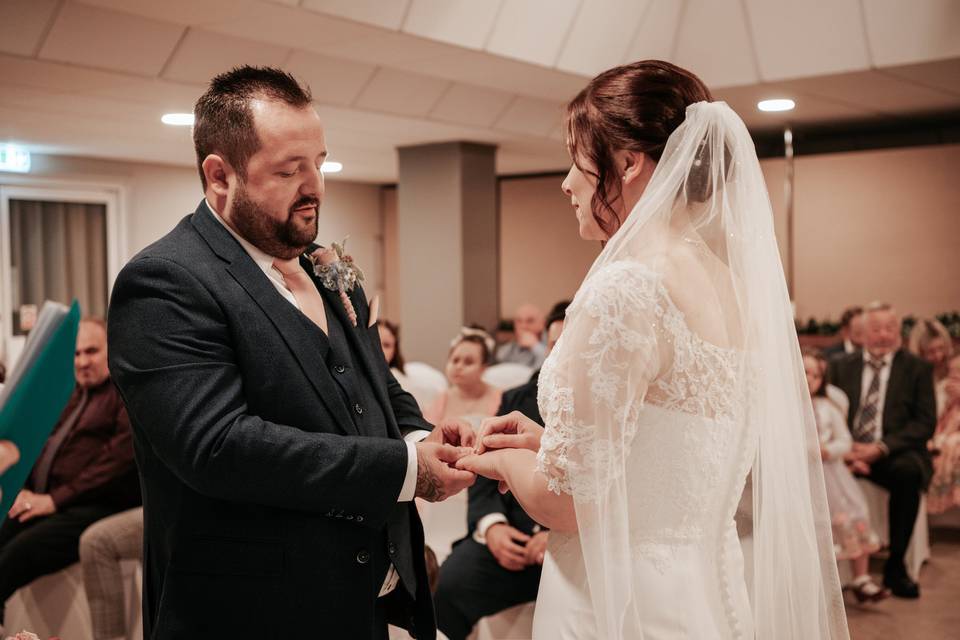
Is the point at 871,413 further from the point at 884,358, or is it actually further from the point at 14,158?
the point at 14,158

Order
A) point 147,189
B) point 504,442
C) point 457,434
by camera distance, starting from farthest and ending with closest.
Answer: point 147,189 → point 457,434 → point 504,442

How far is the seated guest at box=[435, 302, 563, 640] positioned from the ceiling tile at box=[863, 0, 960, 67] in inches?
122

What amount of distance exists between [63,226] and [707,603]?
773 cm

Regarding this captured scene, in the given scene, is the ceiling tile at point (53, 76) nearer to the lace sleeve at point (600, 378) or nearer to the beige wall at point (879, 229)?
the lace sleeve at point (600, 378)

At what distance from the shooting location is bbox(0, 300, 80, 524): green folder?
1.38 metres

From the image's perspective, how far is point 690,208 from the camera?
6.19ft

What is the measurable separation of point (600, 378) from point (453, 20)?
351 centimetres

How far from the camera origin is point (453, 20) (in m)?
4.82

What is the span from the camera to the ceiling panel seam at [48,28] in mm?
4086

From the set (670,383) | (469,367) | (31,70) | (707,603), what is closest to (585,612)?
(707,603)

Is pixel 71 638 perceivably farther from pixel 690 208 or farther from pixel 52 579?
pixel 690 208

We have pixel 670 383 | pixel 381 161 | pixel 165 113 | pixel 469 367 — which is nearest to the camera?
pixel 670 383

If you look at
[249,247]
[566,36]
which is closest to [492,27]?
[566,36]

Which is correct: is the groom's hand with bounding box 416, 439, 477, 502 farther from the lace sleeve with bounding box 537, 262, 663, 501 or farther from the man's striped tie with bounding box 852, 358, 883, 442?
the man's striped tie with bounding box 852, 358, 883, 442
